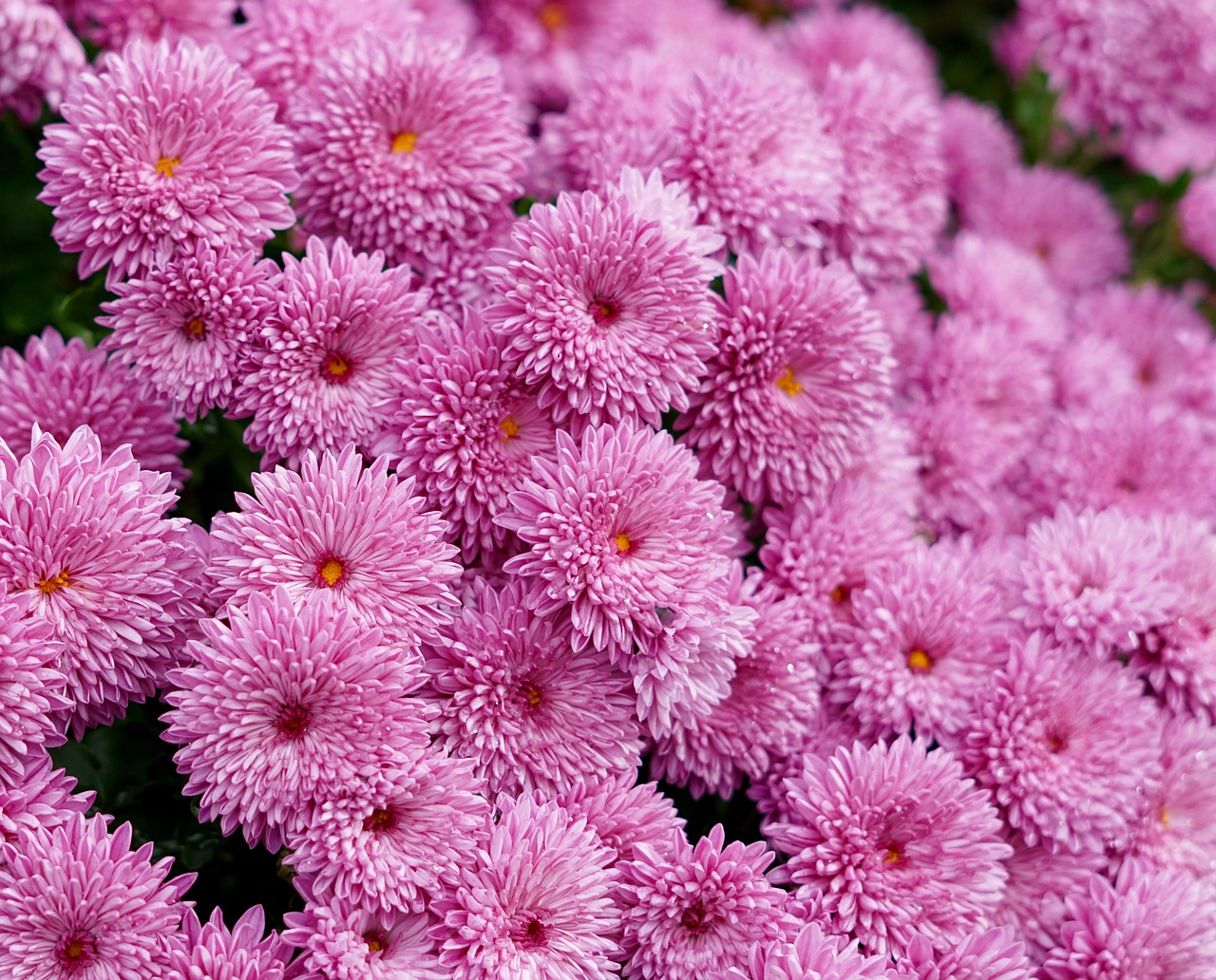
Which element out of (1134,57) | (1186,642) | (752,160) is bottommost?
(1186,642)

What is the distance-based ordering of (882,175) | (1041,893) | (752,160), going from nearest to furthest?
(1041,893), (752,160), (882,175)

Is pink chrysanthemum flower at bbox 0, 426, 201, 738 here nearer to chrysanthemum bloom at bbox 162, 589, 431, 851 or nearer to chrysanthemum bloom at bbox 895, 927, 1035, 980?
chrysanthemum bloom at bbox 162, 589, 431, 851

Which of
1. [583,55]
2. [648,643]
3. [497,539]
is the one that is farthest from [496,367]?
[583,55]

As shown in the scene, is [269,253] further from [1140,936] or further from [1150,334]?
[1150,334]

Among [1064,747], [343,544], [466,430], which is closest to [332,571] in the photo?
[343,544]

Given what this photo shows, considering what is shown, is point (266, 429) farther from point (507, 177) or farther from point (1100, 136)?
point (1100, 136)

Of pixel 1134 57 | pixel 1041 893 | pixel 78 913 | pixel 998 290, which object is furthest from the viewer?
pixel 1134 57

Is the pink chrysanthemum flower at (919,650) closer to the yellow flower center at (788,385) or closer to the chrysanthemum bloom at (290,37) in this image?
the yellow flower center at (788,385)
